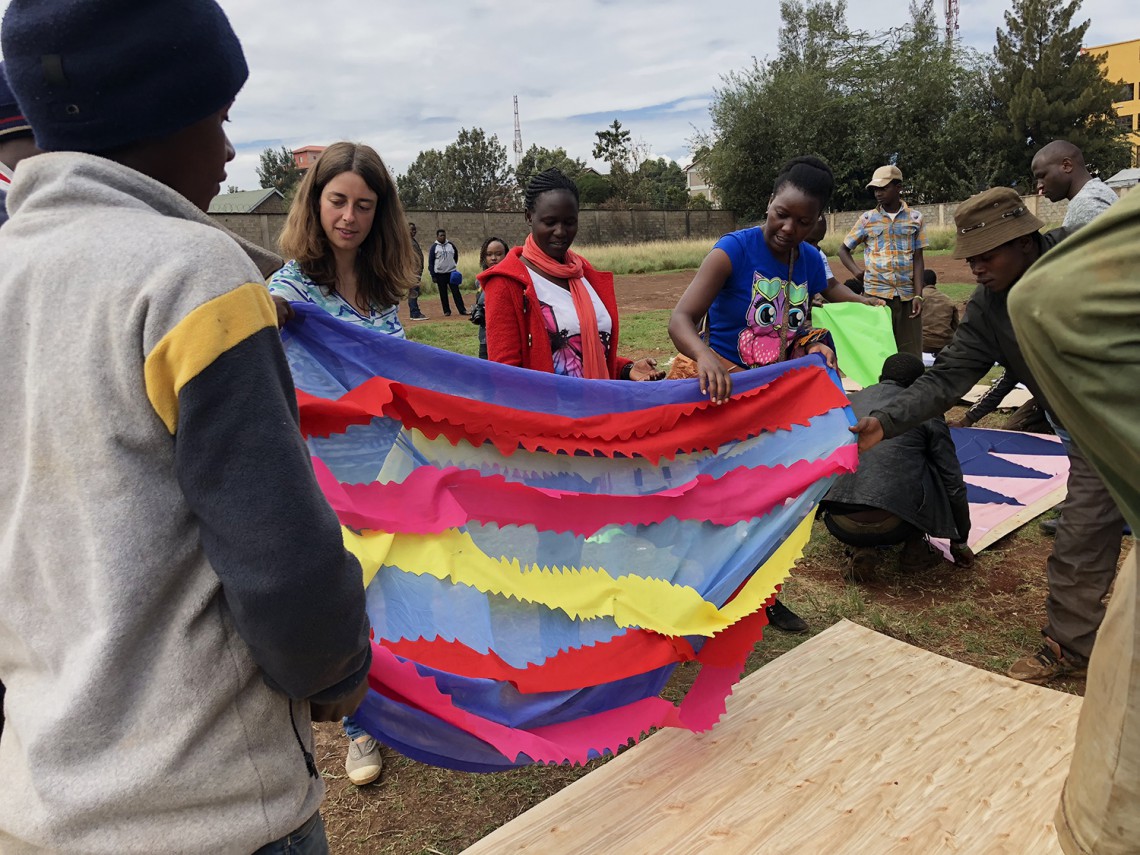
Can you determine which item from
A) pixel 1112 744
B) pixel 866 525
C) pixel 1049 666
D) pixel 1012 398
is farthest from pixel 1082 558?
pixel 1012 398

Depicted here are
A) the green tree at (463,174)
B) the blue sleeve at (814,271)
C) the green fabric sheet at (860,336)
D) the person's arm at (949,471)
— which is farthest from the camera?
the green tree at (463,174)

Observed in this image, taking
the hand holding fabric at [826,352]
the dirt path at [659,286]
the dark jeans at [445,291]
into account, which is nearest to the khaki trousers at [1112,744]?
the hand holding fabric at [826,352]

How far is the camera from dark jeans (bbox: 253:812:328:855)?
1.13 meters

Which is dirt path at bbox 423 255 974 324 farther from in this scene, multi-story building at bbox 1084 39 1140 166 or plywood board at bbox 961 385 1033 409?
multi-story building at bbox 1084 39 1140 166

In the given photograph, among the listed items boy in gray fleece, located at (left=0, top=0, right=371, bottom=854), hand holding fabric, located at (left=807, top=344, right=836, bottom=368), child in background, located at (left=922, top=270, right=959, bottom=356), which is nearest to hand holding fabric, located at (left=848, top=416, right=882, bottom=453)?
hand holding fabric, located at (left=807, top=344, right=836, bottom=368)

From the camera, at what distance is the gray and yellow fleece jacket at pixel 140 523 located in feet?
3.11

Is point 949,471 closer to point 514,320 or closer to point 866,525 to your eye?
point 866,525

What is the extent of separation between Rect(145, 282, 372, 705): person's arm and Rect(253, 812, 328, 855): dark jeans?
27cm

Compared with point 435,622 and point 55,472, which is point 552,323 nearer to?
point 435,622

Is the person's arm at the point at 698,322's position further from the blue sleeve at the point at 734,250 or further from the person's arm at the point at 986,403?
the person's arm at the point at 986,403

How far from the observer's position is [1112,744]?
1.17 meters

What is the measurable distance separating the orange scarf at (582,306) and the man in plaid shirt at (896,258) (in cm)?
457

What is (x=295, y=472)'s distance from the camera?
1000 mm

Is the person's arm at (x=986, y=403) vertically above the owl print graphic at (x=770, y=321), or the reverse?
the owl print graphic at (x=770, y=321)
